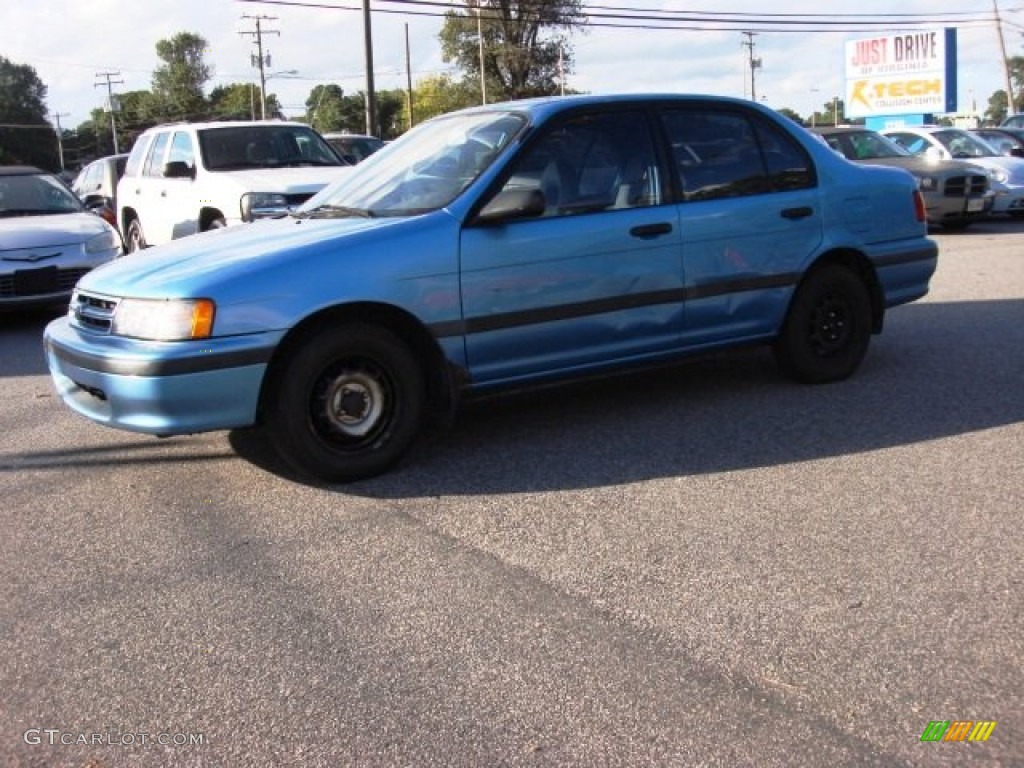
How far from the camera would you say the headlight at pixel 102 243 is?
9.74 metres

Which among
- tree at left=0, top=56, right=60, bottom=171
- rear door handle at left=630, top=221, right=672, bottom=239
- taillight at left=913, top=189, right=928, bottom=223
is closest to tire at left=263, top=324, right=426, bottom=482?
rear door handle at left=630, top=221, right=672, bottom=239

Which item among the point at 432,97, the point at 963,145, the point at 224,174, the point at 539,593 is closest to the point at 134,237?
the point at 224,174

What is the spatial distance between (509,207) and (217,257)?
1.37 m

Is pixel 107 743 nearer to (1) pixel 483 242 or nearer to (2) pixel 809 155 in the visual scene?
(1) pixel 483 242

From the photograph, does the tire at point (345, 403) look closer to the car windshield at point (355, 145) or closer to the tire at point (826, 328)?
the tire at point (826, 328)

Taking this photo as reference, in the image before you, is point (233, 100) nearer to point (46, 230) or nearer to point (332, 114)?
point (332, 114)

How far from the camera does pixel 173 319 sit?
4391mm

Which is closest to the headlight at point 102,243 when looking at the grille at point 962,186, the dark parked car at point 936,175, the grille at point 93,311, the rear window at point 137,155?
the rear window at point 137,155

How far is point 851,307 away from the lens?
626 cm

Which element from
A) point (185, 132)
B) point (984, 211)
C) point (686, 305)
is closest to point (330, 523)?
point (686, 305)

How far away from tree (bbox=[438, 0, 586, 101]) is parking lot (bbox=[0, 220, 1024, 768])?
51.6 metres

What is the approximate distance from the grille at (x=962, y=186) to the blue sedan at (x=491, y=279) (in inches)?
389

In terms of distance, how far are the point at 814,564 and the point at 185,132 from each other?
9.83 m

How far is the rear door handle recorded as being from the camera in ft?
17.6
